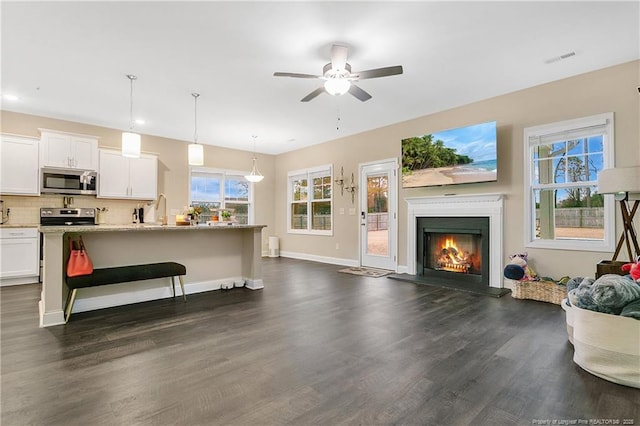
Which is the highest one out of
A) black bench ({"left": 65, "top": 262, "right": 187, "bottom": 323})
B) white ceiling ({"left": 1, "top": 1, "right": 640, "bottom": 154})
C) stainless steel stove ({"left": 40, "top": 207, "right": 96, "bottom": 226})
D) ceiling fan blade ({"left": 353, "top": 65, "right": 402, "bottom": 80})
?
white ceiling ({"left": 1, "top": 1, "right": 640, "bottom": 154})

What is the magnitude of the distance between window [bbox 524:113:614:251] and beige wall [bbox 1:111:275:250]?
614 cm

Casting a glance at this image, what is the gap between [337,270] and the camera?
6.34 metres

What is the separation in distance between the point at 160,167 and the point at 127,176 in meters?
0.80

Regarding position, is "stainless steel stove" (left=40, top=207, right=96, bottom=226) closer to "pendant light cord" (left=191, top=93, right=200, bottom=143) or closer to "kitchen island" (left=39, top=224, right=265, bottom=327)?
"pendant light cord" (left=191, top=93, right=200, bottom=143)

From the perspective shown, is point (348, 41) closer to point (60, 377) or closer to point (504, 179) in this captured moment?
point (504, 179)

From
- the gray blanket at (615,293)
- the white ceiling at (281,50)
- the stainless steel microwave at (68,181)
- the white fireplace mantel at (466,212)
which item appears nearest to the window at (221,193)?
the stainless steel microwave at (68,181)

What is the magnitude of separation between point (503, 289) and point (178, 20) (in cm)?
A: 503

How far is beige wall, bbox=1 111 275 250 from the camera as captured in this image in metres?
5.44

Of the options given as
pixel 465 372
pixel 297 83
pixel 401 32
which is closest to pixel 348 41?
pixel 401 32

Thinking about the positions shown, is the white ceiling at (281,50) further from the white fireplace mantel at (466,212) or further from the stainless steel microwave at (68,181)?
the white fireplace mantel at (466,212)

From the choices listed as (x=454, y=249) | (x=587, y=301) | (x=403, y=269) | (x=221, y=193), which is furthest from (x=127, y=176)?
(x=587, y=301)

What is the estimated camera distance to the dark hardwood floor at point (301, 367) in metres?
1.71

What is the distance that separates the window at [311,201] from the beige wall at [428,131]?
188 mm

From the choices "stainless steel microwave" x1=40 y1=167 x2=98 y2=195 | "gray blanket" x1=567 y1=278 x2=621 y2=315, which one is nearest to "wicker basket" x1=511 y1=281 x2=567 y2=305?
"gray blanket" x1=567 y1=278 x2=621 y2=315
